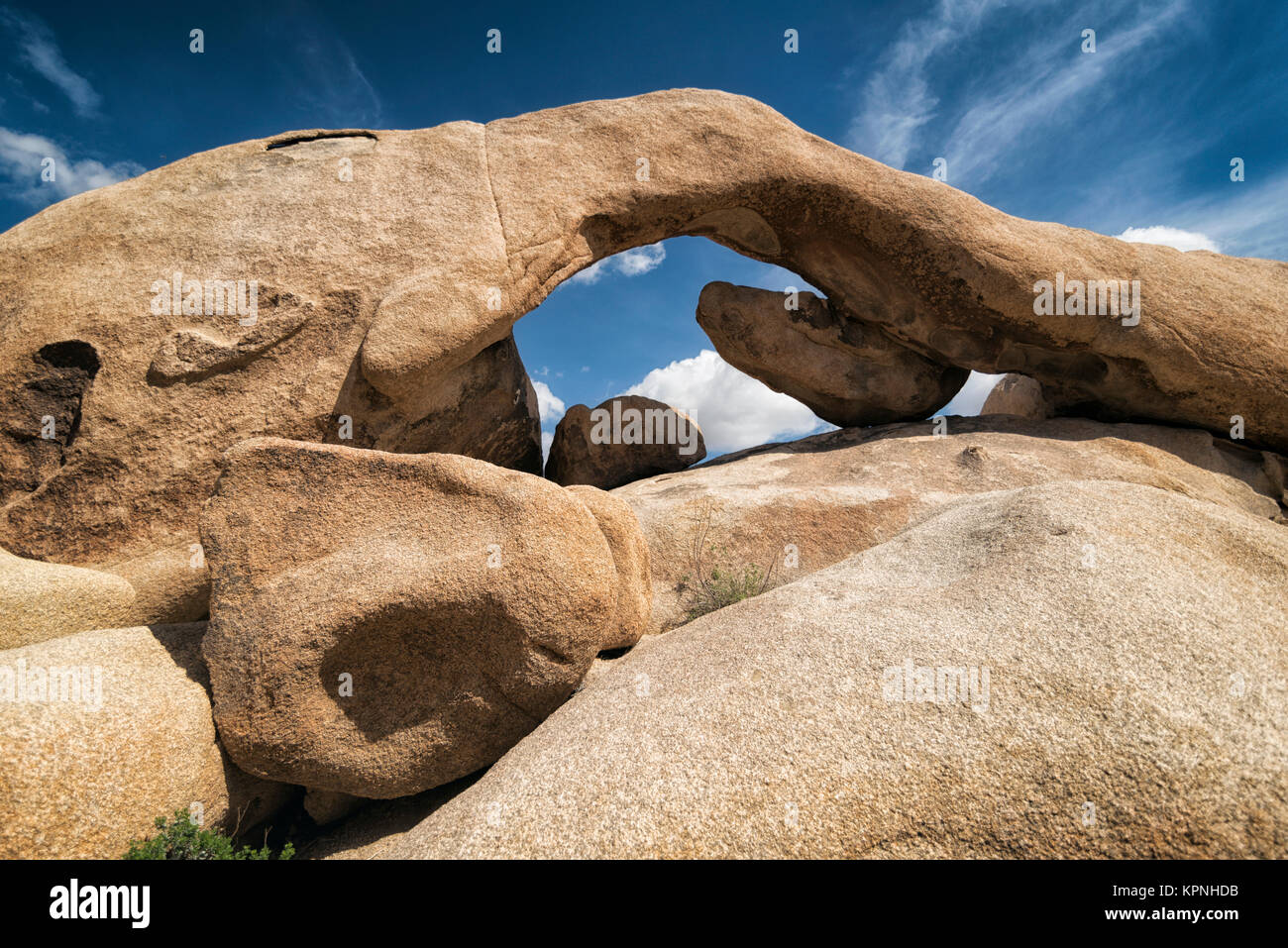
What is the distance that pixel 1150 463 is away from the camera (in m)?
6.85

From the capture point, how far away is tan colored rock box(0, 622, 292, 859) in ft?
9.11

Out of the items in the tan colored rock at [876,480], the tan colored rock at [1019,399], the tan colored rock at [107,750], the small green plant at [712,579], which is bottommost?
the tan colored rock at [107,750]

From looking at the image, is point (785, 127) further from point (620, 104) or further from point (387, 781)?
point (387, 781)

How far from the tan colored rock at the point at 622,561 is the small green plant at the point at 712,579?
0.68m

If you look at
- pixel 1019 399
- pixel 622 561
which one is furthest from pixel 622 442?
pixel 1019 399

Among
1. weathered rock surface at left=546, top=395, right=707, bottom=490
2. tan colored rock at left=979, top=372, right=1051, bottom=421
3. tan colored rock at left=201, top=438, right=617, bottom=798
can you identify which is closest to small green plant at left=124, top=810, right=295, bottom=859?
tan colored rock at left=201, top=438, right=617, bottom=798

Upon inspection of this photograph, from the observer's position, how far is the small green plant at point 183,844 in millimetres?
2938

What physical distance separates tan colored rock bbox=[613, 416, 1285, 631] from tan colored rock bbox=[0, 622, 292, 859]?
10.0 ft

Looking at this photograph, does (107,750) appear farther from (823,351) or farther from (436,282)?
(823,351)

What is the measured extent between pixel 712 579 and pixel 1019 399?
6.71 m

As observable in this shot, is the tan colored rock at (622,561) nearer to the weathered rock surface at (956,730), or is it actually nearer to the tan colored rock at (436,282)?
the weathered rock surface at (956,730)

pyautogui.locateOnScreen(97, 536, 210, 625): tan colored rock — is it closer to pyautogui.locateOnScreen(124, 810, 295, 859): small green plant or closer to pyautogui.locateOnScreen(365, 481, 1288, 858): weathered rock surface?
pyautogui.locateOnScreen(124, 810, 295, 859): small green plant

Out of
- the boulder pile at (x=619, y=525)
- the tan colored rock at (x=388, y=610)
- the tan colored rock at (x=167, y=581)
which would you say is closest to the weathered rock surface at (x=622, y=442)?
the boulder pile at (x=619, y=525)

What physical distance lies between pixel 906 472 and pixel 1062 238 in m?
3.45
